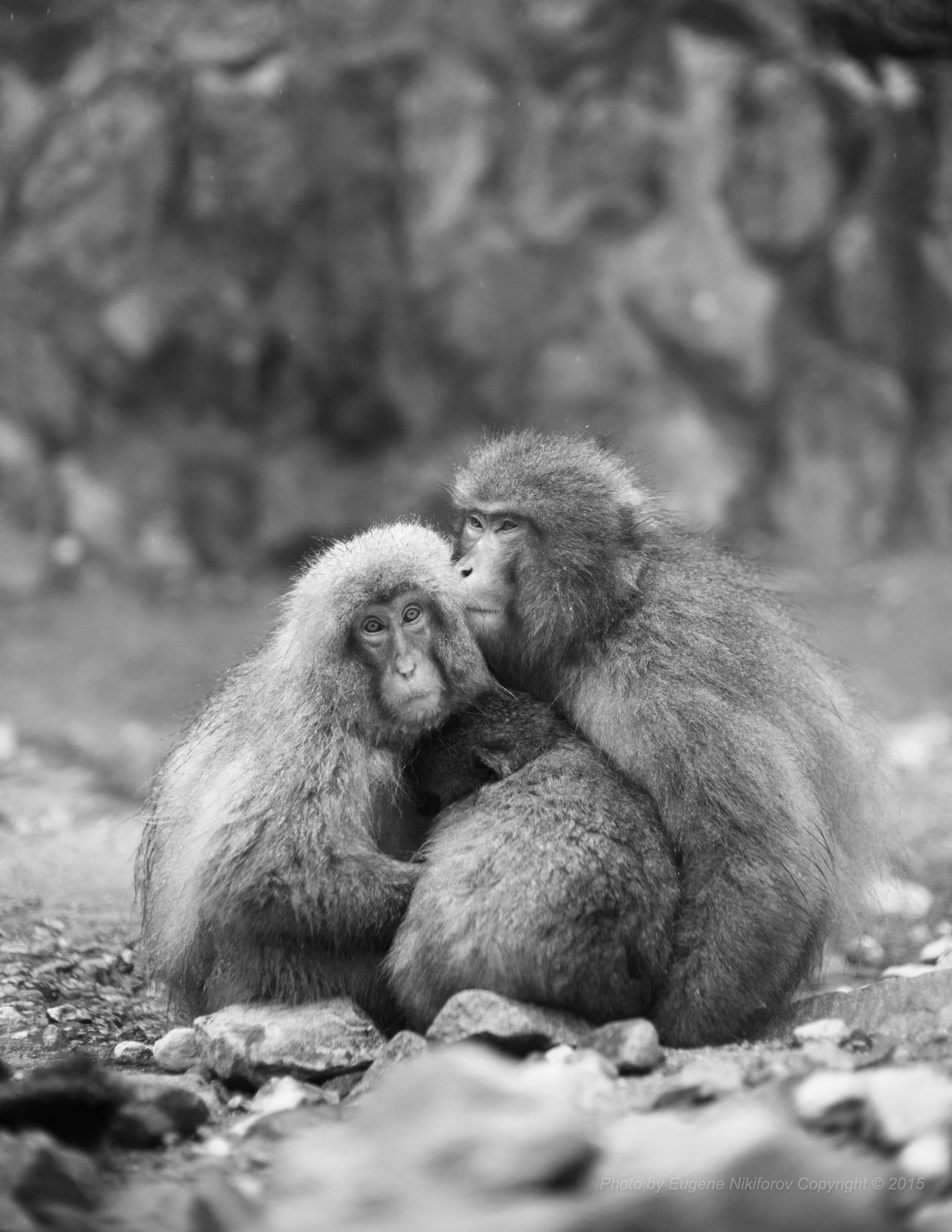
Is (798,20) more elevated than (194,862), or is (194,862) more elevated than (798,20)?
(798,20)

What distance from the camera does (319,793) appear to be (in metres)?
4.53

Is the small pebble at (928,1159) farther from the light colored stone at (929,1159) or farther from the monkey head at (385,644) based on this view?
the monkey head at (385,644)

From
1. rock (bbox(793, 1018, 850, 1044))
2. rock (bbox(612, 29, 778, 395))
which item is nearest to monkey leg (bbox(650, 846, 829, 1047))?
rock (bbox(793, 1018, 850, 1044))

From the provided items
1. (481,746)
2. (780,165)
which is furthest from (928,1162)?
(780,165)

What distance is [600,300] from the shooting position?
11820 millimetres

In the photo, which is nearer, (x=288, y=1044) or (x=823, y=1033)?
(x=288, y=1044)

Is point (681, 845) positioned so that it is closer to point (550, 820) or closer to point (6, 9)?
point (550, 820)

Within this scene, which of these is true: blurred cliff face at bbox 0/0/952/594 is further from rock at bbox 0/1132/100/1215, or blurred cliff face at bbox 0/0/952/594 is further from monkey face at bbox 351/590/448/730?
rock at bbox 0/1132/100/1215

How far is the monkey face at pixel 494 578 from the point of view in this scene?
498cm

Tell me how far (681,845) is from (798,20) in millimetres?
9050

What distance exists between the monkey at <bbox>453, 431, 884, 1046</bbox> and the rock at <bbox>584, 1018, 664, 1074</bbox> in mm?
288

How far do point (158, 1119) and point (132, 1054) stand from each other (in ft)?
3.66

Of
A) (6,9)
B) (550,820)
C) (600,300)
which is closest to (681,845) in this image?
(550,820)

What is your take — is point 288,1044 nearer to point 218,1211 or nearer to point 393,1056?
point 393,1056
